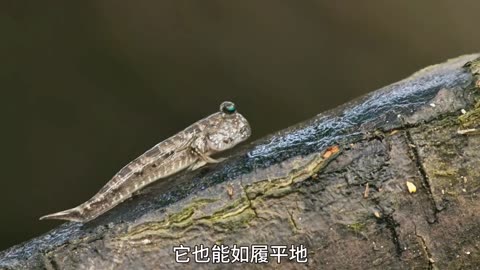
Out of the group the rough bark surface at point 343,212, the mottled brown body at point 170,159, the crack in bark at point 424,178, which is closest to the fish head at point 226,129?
the mottled brown body at point 170,159

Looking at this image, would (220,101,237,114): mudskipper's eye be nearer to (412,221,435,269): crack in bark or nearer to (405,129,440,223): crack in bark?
(405,129,440,223): crack in bark

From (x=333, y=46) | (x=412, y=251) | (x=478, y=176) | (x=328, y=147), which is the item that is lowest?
(x=412, y=251)

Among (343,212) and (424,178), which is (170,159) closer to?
(343,212)

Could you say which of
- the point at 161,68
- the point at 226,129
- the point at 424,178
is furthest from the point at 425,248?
the point at 161,68

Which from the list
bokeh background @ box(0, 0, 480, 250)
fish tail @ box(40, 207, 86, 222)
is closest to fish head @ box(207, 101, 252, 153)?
fish tail @ box(40, 207, 86, 222)

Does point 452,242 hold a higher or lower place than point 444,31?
lower

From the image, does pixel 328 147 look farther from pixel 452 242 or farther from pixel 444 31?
pixel 444 31

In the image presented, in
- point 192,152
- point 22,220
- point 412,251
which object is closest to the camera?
point 412,251

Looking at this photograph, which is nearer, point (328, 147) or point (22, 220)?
point (328, 147)

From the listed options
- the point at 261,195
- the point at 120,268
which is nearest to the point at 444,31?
the point at 261,195
